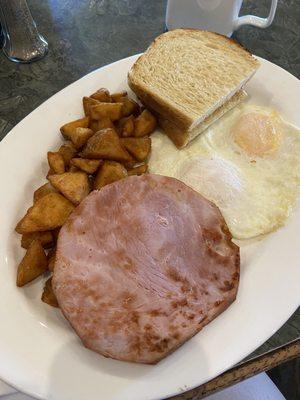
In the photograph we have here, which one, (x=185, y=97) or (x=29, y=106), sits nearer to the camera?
(x=185, y=97)

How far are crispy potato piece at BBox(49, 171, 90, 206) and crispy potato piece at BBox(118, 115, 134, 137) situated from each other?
0.78ft

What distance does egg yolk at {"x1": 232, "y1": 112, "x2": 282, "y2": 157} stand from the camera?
157 centimetres

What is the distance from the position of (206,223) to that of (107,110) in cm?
53

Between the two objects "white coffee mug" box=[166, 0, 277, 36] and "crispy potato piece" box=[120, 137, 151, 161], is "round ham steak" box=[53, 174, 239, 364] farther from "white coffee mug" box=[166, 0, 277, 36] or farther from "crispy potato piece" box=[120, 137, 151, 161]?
"white coffee mug" box=[166, 0, 277, 36]

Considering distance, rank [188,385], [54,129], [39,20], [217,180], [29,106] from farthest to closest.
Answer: [39,20]
[29,106]
[54,129]
[217,180]
[188,385]

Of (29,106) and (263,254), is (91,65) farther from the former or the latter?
(263,254)

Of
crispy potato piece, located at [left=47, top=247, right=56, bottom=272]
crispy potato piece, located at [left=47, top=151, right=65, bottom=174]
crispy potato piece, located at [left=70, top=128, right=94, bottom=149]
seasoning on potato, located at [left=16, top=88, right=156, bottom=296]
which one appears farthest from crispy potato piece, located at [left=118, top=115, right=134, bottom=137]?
crispy potato piece, located at [left=47, top=247, right=56, bottom=272]

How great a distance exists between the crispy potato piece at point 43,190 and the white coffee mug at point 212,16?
98 centimetres

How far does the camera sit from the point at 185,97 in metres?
1.61

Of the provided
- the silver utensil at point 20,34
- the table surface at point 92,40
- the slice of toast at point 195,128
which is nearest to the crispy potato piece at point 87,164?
the slice of toast at point 195,128

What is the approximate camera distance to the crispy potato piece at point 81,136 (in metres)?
1.46

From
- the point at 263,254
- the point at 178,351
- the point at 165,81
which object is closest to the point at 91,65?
the point at 165,81

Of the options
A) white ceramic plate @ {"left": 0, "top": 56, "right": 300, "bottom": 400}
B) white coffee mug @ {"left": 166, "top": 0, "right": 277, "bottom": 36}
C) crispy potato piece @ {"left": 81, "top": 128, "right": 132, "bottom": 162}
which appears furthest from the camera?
white coffee mug @ {"left": 166, "top": 0, "right": 277, "bottom": 36}

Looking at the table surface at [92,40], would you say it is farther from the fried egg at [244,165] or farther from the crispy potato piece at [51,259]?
the crispy potato piece at [51,259]
